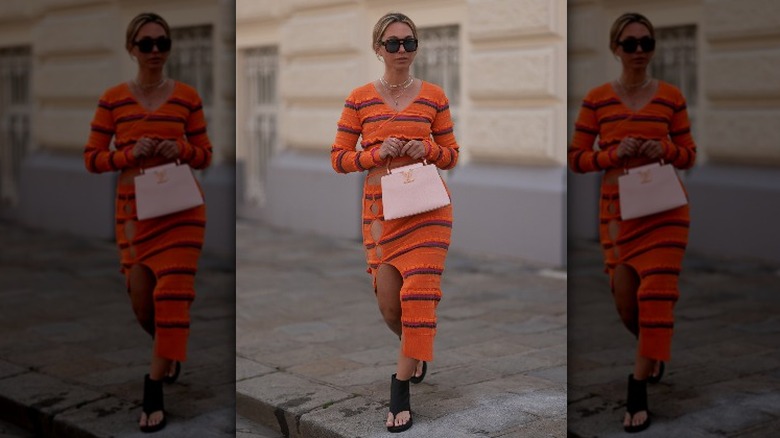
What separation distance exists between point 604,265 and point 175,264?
1.30m

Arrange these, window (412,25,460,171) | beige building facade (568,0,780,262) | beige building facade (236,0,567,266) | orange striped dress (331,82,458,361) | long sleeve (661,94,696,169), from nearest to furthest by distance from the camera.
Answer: beige building facade (568,0,780,262), long sleeve (661,94,696,169), orange striped dress (331,82,458,361), beige building facade (236,0,567,266), window (412,25,460,171)

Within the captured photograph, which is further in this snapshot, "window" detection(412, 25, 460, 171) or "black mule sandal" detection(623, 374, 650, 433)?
"window" detection(412, 25, 460, 171)

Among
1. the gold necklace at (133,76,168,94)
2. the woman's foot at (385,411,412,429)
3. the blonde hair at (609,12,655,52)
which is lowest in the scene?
the woman's foot at (385,411,412,429)

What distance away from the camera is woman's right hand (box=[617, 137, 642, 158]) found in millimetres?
2861

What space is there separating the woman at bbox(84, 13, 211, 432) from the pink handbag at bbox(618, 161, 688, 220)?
1242mm

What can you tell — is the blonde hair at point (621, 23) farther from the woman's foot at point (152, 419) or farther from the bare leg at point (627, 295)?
the woman's foot at point (152, 419)

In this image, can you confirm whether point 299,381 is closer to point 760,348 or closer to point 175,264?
point 175,264

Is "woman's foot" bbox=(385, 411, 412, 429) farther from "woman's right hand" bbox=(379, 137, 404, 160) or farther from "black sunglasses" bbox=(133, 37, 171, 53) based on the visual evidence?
"black sunglasses" bbox=(133, 37, 171, 53)

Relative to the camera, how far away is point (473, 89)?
8.47 meters

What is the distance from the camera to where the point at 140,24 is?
11.1ft

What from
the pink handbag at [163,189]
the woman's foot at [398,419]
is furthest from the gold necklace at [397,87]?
the woman's foot at [398,419]

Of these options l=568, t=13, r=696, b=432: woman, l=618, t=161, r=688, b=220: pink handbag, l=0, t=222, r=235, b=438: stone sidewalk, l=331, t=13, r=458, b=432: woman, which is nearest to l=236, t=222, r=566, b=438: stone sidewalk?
l=331, t=13, r=458, b=432: woman

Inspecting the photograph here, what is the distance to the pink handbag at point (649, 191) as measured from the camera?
280 cm

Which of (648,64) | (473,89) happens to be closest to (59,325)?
(648,64)
